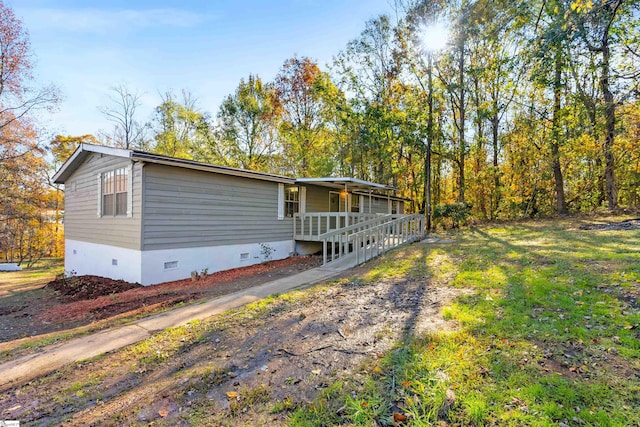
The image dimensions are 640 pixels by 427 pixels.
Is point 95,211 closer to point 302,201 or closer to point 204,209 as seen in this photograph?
point 204,209

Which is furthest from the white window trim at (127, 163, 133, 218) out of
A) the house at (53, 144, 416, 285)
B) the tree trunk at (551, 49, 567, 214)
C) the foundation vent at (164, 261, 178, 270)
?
the tree trunk at (551, 49, 567, 214)

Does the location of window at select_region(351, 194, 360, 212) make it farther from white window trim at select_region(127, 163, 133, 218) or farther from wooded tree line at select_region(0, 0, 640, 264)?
white window trim at select_region(127, 163, 133, 218)

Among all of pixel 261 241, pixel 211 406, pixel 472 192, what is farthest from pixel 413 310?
pixel 472 192

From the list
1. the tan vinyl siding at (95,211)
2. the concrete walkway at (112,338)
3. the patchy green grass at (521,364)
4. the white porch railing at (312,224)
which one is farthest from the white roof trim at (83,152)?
the patchy green grass at (521,364)

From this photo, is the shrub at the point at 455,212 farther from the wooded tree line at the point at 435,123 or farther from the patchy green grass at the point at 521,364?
the patchy green grass at the point at 521,364

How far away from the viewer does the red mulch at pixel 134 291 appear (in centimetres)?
646

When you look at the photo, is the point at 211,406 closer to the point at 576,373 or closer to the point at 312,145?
the point at 576,373

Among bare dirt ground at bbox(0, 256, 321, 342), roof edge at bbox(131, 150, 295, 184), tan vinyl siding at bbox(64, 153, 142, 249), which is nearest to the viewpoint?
bare dirt ground at bbox(0, 256, 321, 342)

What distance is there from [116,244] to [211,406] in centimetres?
874

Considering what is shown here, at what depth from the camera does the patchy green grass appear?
236cm

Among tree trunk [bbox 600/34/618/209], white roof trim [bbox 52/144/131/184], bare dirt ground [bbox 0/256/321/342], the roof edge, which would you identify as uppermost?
tree trunk [bbox 600/34/618/209]

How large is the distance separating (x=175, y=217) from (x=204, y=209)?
36.5 inches

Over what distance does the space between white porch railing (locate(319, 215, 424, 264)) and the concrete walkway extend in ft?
9.98

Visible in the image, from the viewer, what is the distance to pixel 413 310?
15.6 ft
